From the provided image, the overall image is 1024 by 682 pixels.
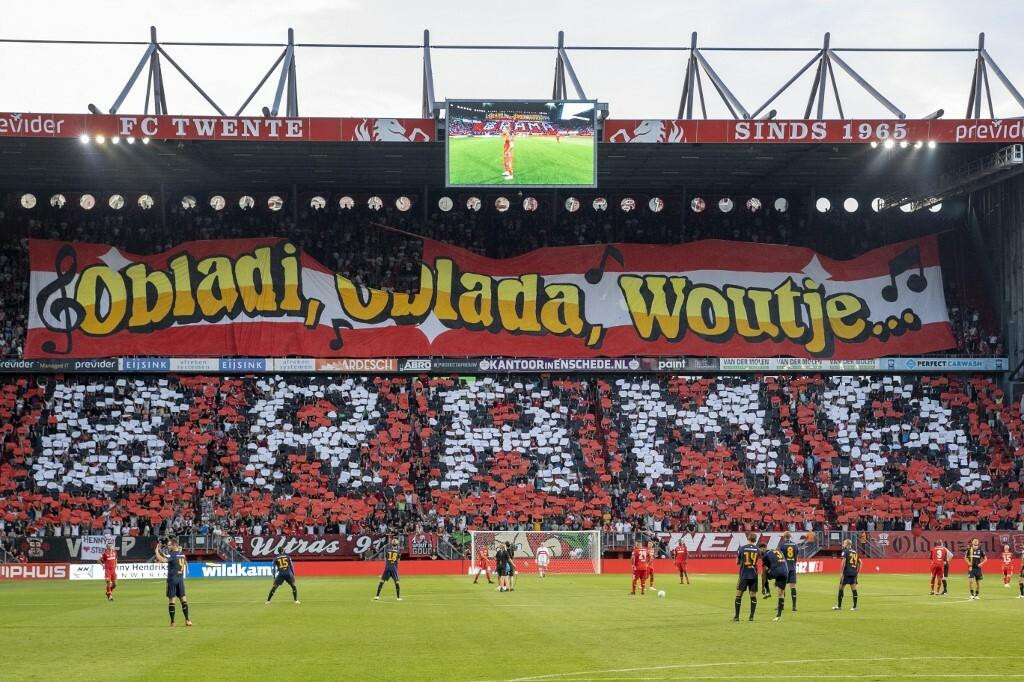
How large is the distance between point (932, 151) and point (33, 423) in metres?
42.7

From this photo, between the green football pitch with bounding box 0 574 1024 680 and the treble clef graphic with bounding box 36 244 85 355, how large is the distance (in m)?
24.1

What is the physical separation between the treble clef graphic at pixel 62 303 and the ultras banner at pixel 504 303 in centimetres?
6

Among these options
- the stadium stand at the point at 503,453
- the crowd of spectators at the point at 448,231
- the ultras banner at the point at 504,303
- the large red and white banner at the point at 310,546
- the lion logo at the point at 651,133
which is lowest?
the large red and white banner at the point at 310,546

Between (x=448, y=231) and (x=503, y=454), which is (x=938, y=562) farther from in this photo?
(x=448, y=231)

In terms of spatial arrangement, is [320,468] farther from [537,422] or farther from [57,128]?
[57,128]

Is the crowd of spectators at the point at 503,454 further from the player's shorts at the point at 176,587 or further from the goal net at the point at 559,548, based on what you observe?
the player's shorts at the point at 176,587

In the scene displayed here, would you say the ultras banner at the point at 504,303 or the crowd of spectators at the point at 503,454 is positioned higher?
the ultras banner at the point at 504,303

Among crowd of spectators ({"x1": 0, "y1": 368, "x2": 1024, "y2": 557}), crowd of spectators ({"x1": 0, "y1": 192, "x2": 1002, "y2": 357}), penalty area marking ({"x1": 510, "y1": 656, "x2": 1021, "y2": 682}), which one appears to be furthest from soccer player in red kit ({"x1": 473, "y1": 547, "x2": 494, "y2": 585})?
penalty area marking ({"x1": 510, "y1": 656, "x2": 1021, "y2": 682})

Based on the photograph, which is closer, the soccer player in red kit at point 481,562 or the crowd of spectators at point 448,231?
the soccer player in red kit at point 481,562

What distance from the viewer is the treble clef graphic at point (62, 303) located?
62844 millimetres

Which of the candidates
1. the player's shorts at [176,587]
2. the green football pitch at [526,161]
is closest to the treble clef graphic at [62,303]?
the green football pitch at [526,161]

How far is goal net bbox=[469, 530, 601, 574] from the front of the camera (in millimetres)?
53688

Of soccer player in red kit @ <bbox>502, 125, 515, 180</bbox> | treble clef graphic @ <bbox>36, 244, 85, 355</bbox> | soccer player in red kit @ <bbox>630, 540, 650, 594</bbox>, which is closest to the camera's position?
soccer player in red kit @ <bbox>630, 540, 650, 594</bbox>

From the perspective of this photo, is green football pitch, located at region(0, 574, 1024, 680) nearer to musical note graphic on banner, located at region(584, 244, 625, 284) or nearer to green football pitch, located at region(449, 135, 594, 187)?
green football pitch, located at region(449, 135, 594, 187)
